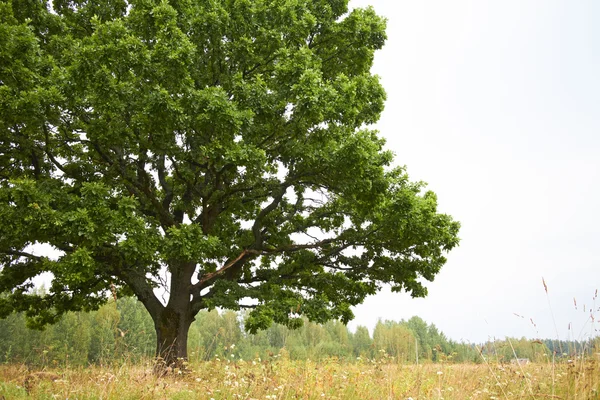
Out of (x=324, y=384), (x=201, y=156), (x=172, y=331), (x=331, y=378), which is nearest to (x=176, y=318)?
(x=172, y=331)

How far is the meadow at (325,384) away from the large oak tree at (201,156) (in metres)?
3.76

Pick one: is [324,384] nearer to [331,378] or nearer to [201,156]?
[331,378]

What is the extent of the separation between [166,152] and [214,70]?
3.29 meters

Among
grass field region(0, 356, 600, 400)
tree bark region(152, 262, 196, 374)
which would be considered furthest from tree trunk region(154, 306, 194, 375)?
grass field region(0, 356, 600, 400)

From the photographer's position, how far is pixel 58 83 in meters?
12.4

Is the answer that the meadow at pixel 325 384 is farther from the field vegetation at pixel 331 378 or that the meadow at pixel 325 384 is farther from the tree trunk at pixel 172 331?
the tree trunk at pixel 172 331

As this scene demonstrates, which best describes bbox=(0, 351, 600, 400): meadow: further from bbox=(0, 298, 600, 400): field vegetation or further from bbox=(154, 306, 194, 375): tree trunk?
bbox=(154, 306, 194, 375): tree trunk

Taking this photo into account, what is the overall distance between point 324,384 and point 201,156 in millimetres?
7844

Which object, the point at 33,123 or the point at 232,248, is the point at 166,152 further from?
the point at 232,248

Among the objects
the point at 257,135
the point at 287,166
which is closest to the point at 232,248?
the point at 287,166

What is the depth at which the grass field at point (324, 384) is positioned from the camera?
7.14 metres

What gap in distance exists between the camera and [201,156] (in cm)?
1315

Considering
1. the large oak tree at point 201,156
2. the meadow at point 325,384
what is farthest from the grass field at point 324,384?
the large oak tree at point 201,156

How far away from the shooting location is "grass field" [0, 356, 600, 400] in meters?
→ 7.14
